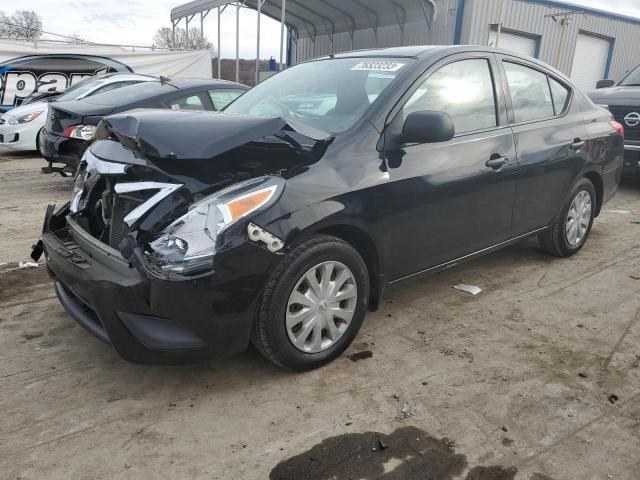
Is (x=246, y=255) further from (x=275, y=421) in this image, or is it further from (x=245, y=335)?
(x=275, y=421)

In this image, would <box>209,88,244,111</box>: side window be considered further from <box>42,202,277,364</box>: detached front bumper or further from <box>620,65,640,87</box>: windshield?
<box>620,65,640,87</box>: windshield

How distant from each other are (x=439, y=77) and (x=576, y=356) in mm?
1878

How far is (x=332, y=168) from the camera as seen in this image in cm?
281

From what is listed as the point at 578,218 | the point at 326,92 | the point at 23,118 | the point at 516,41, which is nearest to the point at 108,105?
the point at 23,118

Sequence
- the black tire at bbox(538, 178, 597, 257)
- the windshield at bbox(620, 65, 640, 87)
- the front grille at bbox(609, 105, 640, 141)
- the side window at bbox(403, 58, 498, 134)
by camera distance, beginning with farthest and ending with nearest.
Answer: the windshield at bbox(620, 65, 640, 87) → the front grille at bbox(609, 105, 640, 141) → the black tire at bbox(538, 178, 597, 257) → the side window at bbox(403, 58, 498, 134)

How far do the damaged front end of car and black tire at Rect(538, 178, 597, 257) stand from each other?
8.90ft

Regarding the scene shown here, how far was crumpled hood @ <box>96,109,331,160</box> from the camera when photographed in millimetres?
2527

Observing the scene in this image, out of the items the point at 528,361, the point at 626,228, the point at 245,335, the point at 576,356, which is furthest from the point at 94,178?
the point at 626,228

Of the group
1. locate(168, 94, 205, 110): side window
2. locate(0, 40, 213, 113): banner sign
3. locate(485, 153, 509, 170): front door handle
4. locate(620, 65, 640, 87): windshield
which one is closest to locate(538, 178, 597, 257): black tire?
locate(485, 153, 509, 170): front door handle

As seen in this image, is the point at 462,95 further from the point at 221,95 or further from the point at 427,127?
the point at 221,95

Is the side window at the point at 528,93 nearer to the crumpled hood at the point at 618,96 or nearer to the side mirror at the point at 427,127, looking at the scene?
the side mirror at the point at 427,127

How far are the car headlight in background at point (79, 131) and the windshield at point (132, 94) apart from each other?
51cm

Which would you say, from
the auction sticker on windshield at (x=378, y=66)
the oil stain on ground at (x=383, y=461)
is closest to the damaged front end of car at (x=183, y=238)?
the oil stain on ground at (x=383, y=461)

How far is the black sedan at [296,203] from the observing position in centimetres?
241
